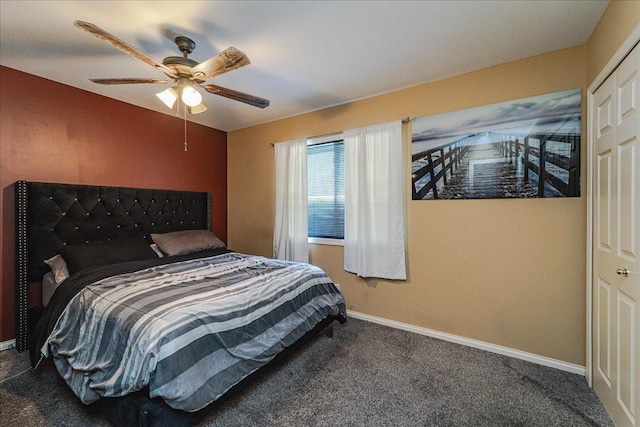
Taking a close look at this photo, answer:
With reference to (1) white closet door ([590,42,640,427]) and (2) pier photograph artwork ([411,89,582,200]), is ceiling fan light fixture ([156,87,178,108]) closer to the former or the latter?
(2) pier photograph artwork ([411,89,582,200])

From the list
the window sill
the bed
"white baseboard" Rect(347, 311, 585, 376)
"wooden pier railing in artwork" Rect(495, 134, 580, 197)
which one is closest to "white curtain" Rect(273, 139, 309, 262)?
the window sill

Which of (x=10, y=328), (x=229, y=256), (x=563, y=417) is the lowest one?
(x=563, y=417)

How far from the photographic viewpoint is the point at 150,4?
1661 mm

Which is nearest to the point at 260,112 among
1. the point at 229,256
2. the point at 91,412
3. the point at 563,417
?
the point at 229,256

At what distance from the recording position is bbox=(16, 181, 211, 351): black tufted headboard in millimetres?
2387

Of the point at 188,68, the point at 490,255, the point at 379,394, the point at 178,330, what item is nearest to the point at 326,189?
the point at 490,255

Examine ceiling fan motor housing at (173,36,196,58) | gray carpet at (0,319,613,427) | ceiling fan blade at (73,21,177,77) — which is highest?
ceiling fan motor housing at (173,36,196,58)

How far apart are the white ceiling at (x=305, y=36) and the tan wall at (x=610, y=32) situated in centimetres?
8

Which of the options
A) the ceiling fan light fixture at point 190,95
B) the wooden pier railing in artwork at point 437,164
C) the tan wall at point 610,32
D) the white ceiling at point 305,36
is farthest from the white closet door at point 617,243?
the ceiling fan light fixture at point 190,95

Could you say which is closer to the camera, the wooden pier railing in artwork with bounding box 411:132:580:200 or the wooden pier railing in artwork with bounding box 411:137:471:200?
the wooden pier railing in artwork with bounding box 411:132:580:200

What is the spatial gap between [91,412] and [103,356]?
18.7 inches

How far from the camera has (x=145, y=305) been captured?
1.57 metres

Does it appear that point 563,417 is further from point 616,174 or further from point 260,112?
point 260,112

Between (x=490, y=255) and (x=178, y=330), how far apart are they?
2474 mm
